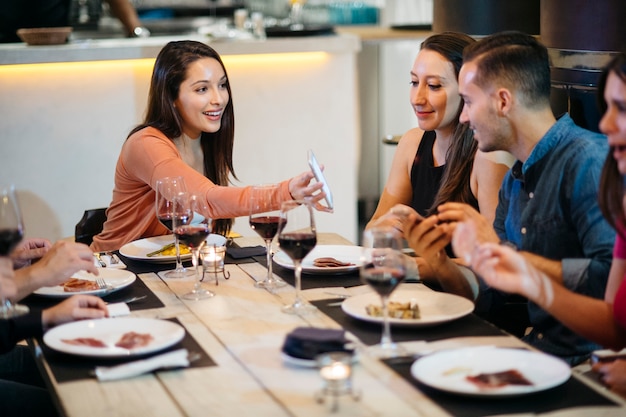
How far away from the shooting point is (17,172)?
4.62 metres

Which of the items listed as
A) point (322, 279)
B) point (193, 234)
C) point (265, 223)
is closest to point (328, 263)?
point (322, 279)

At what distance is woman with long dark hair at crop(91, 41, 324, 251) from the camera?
326 cm

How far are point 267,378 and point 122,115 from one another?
319 centimetres

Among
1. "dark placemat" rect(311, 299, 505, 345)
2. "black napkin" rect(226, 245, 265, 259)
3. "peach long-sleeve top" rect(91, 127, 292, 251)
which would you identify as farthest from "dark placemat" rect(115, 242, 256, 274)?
"dark placemat" rect(311, 299, 505, 345)

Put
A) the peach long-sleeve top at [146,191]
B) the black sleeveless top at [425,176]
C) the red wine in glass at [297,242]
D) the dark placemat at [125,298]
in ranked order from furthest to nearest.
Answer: the black sleeveless top at [425,176]
the peach long-sleeve top at [146,191]
the dark placemat at [125,298]
the red wine in glass at [297,242]

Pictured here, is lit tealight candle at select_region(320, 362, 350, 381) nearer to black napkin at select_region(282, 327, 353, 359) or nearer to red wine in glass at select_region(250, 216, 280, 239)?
black napkin at select_region(282, 327, 353, 359)

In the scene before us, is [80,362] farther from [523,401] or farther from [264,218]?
[523,401]

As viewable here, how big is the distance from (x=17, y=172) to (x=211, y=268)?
7.83ft

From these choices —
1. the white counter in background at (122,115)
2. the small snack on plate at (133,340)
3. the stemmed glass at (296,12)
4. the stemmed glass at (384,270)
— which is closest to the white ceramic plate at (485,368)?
the stemmed glass at (384,270)

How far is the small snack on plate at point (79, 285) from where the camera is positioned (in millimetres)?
2359

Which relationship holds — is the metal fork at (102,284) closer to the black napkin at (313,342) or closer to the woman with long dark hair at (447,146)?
the black napkin at (313,342)

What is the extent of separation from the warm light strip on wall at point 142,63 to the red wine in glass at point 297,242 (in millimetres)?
2704

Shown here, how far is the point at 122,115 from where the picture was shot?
187 inches

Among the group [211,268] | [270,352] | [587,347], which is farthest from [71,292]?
[587,347]
